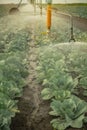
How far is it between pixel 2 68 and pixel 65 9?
13.9 metres

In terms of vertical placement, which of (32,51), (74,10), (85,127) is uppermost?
(85,127)

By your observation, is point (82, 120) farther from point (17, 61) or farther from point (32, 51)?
point (32, 51)

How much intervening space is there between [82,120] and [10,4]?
1813 centimetres

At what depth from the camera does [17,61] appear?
5754 millimetres

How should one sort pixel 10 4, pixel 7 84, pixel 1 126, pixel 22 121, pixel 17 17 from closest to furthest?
pixel 1 126, pixel 22 121, pixel 7 84, pixel 17 17, pixel 10 4

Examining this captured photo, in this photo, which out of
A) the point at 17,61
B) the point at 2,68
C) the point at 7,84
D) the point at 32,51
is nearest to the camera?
the point at 7,84

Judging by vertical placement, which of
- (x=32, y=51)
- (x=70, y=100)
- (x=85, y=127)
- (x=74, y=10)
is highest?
(x=70, y=100)

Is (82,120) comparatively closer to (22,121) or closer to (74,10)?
(22,121)

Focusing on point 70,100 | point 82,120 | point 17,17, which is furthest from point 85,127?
point 17,17

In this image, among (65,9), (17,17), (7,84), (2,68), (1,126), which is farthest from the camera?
(65,9)

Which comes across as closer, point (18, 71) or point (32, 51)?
point (18, 71)

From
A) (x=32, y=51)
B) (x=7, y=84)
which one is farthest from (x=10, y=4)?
(x=7, y=84)

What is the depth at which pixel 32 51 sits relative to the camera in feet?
26.5

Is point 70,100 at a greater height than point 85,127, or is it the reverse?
point 70,100
